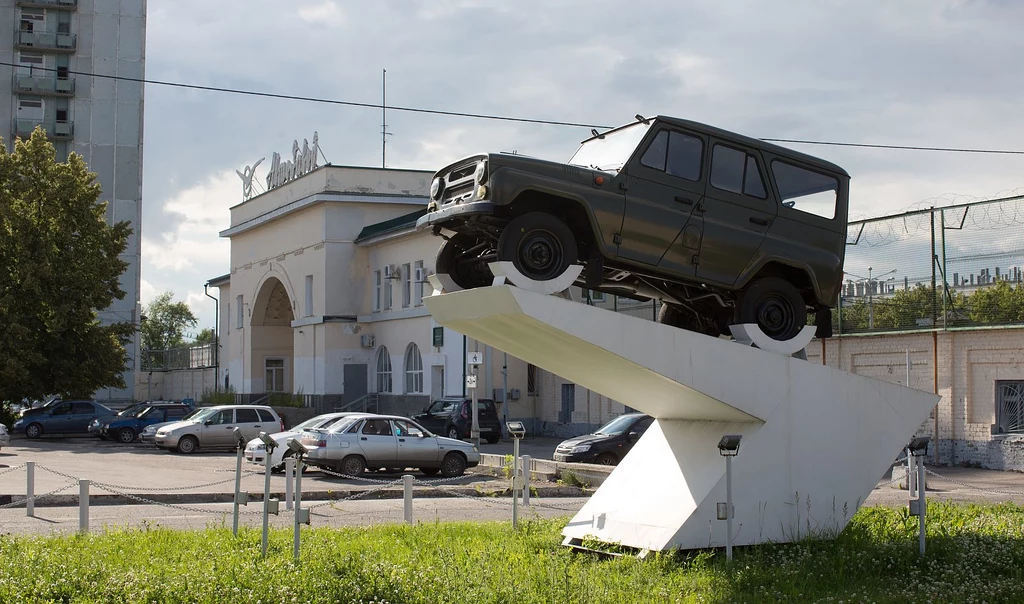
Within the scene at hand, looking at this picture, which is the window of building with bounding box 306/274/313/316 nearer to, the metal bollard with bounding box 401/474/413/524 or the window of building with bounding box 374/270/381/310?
the window of building with bounding box 374/270/381/310

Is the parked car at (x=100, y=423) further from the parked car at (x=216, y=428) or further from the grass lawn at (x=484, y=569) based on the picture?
the grass lawn at (x=484, y=569)

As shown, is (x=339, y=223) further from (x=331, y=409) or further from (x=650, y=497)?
(x=650, y=497)

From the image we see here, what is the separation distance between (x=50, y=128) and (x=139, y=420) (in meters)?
34.2

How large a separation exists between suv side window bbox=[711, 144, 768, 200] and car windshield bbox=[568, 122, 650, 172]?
3.19 feet

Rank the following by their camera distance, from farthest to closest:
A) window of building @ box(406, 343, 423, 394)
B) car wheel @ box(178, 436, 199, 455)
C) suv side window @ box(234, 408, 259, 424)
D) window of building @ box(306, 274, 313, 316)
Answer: window of building @ box(306, 274, 313, 316) → window of building @ box(406, 343, 423, 394) → suv side window @ box(234, 408, 259, 424) → car wheel @ box(178, 436, 199, 455)

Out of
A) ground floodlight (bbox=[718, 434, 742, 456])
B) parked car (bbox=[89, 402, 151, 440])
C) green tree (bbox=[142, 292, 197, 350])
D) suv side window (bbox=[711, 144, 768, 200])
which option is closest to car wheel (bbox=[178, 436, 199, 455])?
parked car (bbox=[89, 402, 151, 440])

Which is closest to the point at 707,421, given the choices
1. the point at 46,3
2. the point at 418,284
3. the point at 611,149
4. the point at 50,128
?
the point at 611,149

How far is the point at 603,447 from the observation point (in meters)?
25.5

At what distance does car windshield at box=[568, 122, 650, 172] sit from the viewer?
11.5 m

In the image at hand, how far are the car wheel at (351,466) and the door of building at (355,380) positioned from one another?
27.0 metres

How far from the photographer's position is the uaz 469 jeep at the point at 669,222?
1075 cm

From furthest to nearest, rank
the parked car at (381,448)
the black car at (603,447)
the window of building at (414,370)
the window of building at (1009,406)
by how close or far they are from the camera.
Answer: the window of building at (414,370) → the window of building at (1009,406) → the black car at (603,447) → the parked car at (381,448)

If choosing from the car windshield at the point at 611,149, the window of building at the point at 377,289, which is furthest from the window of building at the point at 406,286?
the car windshield at the point at 611,149

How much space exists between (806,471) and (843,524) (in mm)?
801
